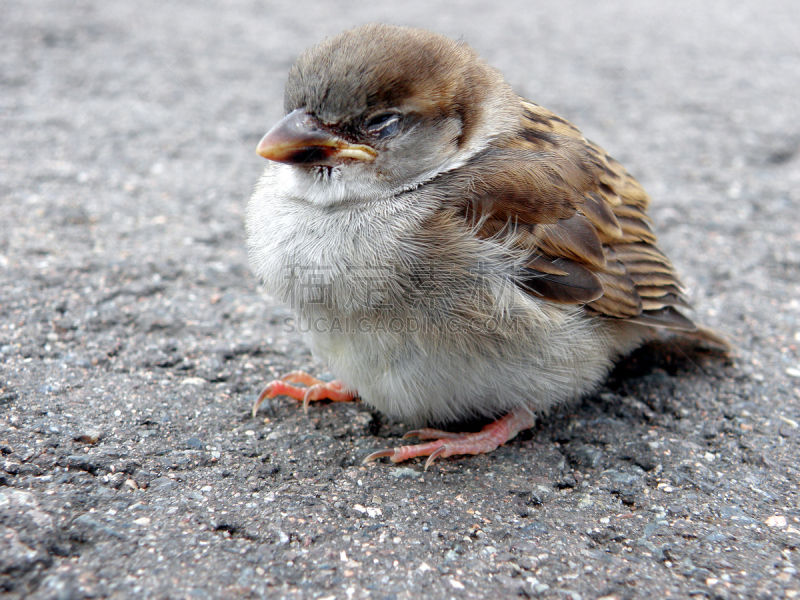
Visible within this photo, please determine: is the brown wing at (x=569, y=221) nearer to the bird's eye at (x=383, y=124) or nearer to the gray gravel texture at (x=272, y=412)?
the bird's eye at (x=383, y=124)

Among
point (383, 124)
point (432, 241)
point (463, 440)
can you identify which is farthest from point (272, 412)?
point (383, 124)

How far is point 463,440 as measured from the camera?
3080 millimetres

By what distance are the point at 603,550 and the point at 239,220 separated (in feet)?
11.3

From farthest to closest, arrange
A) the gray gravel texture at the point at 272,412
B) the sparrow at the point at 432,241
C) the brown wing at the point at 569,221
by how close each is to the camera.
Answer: the brown wing at the point at 569,221, the sparrow at the point at 432,241, the gray gravel texture at the point at 272,412

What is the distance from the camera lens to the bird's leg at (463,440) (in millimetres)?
2953

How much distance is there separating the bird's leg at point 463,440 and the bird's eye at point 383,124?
1.35 meters

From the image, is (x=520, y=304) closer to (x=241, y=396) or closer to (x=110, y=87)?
(x=241, y=396)

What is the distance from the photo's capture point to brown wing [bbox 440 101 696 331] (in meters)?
2.91

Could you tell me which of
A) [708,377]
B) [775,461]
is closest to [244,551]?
[775,461]

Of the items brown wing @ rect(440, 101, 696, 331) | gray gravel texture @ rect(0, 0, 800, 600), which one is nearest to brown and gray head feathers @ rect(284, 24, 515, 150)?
brown wing @ rect(440, 101, 696, 331)

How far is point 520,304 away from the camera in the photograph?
2855mm

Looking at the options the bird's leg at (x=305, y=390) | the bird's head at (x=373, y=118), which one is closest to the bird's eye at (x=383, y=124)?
the bird's head at (x=373, y=118)

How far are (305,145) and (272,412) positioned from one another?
50.9 inches

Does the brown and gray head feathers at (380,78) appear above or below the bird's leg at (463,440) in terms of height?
above
